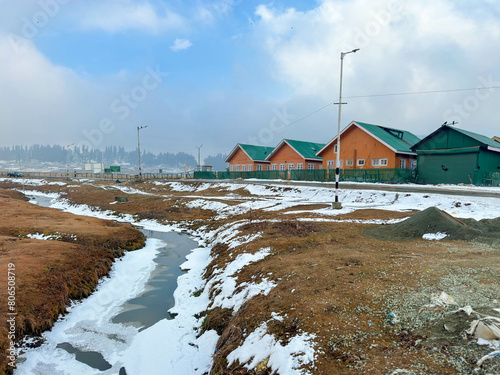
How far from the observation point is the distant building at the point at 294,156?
54.5m

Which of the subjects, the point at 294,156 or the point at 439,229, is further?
the point at 294,156

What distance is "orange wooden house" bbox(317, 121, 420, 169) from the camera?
128ft

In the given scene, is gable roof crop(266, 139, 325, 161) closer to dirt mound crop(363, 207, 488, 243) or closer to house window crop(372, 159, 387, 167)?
house window crop(372, 159, 387, 167)

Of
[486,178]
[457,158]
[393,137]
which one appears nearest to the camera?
[486,178]

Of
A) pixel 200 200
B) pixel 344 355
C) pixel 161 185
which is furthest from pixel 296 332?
pixel 161 185

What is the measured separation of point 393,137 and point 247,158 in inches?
1203

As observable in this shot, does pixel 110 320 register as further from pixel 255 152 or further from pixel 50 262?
pixel 255 152

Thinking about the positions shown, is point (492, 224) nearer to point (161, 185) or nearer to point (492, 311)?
point (492, 311)

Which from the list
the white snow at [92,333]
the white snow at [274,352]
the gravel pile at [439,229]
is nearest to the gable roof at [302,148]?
the gravel pile at [439,229]

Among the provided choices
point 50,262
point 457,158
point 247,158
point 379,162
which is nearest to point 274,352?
point 50,262

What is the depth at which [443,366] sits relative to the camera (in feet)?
13.5

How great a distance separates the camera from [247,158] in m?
64.2

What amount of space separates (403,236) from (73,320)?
13014mm

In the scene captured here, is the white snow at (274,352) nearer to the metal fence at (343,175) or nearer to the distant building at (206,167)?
the metal fence at (343,175)
